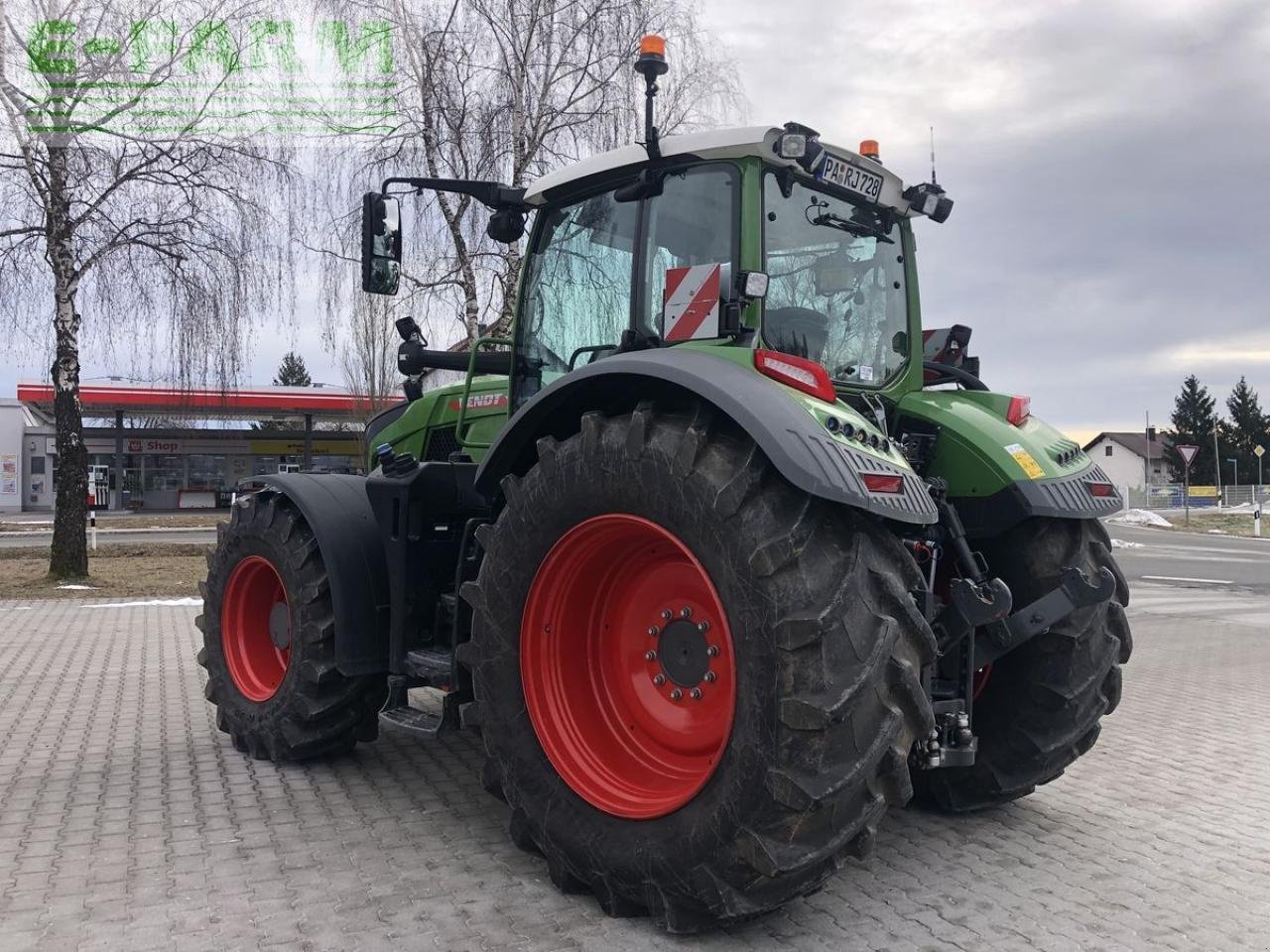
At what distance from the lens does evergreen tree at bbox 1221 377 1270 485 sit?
7256 centimetres

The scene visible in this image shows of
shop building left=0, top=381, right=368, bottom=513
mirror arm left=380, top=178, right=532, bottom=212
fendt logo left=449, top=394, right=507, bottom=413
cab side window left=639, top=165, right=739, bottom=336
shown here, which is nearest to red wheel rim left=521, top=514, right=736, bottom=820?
cab side window left=639, top=165, right=739, bottom=336

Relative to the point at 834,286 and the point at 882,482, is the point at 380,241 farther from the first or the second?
the point at 882,482

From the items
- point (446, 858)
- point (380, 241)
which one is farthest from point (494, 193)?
point (446, 858)

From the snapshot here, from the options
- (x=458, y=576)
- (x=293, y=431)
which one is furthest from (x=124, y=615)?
(x=293, y=431)

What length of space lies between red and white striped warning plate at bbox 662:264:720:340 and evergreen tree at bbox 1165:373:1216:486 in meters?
76.4

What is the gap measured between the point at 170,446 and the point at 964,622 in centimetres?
4184

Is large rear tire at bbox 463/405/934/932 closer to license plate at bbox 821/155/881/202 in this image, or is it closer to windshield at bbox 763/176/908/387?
windshield at bbox 763/176/908/387

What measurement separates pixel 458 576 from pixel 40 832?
186 centimetres

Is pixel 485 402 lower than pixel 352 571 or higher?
higher

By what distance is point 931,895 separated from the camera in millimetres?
3381

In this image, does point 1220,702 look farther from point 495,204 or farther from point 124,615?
point 124,615

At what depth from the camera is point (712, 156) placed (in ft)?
12.2

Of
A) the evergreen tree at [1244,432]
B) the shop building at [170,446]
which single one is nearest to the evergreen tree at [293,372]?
the shop building at [170,446]

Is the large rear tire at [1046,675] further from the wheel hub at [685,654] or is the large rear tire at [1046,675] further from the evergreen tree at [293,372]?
the evergreen tree at [293,372]
